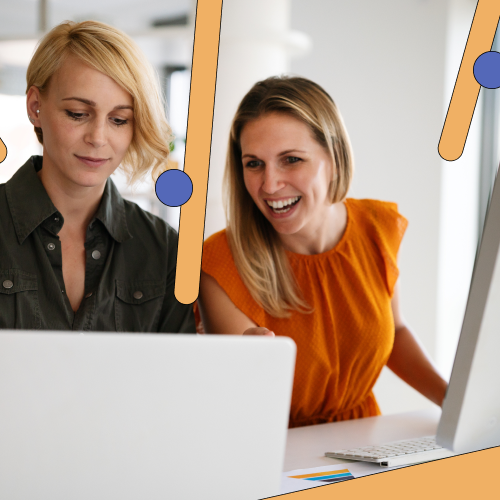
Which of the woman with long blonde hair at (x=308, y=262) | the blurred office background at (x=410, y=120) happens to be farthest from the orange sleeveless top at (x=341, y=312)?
the blurred office background at (x=410, y=120)

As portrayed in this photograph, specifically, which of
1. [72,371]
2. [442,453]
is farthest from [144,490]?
[442,453]

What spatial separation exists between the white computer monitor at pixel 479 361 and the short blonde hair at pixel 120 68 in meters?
0.58

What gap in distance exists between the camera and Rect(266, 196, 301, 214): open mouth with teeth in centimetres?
139

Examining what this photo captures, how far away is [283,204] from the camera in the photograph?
1.41 metres

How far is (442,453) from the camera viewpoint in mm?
986

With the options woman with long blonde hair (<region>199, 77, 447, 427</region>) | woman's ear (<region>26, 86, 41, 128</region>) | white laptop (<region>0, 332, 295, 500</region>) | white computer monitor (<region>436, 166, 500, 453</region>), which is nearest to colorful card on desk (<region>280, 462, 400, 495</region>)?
white computer monitor (<region>436, 166, 500, 453</region>)

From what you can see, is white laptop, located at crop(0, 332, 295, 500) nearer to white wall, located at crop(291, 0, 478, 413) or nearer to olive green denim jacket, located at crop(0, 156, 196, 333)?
olive green denim jacket, located at crop(0, 156, 196, 333)

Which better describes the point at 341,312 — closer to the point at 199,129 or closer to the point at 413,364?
the point at 413,364

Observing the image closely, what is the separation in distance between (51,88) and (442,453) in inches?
35.6

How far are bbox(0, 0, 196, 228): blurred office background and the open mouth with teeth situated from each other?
273mm

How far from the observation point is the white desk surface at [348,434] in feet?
3.37

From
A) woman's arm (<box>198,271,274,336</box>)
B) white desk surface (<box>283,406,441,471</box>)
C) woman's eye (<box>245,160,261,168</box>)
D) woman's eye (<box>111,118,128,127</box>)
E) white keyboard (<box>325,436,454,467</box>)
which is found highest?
woman's eye (<box>245,160,261,168</box>)

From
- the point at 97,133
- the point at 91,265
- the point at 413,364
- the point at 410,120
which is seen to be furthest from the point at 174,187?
the point at 410,120

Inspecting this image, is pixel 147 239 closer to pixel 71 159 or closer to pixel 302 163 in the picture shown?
pixel 71 159
